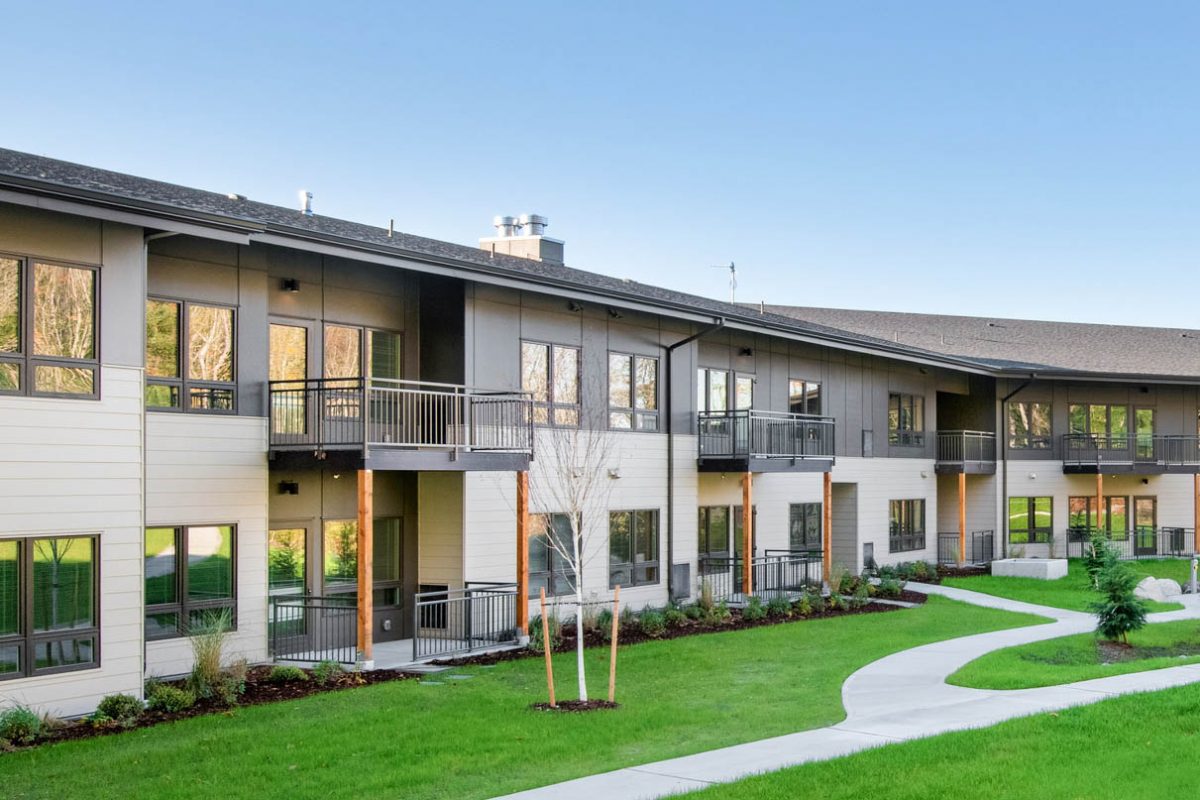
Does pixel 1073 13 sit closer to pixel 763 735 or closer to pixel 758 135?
pixel 758 135

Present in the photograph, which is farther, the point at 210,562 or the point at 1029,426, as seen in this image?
the point at 1029,426

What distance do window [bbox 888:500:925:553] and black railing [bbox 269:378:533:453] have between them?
1639cm

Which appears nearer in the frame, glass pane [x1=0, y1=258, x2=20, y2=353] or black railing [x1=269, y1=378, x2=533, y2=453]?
glass pane [x1=0, y1=258, x2=20, y2=353]

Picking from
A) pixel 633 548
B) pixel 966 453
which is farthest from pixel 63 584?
pixel 966 453

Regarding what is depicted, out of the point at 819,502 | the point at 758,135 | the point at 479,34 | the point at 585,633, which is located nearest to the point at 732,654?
the point at 585,633

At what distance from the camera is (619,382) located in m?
24.4

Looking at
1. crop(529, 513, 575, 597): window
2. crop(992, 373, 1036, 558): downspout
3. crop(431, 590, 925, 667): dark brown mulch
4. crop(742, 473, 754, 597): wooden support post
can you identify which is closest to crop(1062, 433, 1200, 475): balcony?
crop(992, 373, 1036, 558): downspout

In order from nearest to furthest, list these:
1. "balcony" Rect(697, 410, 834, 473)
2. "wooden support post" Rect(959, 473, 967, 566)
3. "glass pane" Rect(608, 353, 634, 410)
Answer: "glass pane" Rect(608, 353, 634, 410) < "balcony" Rect(697, 410, 834, 473) < "wooden support post" Rect(959, 473, 967, 566)

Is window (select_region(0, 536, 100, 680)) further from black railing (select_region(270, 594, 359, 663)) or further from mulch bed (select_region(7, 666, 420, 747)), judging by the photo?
black railing (select_region(270, 594, 359, 663))

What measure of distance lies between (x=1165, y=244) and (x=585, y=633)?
53.0m

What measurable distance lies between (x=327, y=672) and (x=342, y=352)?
214 inches

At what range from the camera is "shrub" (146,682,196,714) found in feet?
45.8

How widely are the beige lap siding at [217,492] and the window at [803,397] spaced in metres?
15.9

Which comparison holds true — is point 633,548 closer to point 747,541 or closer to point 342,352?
point 747,541
